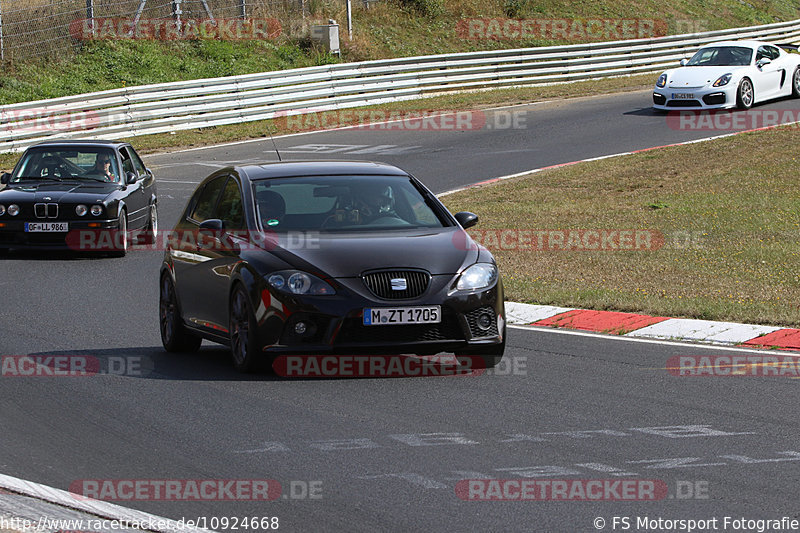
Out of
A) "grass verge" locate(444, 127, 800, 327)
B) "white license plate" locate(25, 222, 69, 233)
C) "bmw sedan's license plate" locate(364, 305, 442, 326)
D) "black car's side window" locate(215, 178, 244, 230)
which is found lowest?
"grass verge" locate(444, 127, 800, 327)

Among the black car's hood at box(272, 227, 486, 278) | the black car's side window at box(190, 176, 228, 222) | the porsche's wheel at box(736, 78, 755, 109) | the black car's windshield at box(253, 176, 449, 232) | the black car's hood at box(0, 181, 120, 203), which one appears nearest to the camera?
the black car's hood at box(272, 227, 486, 278)

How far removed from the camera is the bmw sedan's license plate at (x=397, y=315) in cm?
859

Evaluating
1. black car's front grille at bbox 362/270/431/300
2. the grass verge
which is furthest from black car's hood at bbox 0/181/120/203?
black car's front grille at bbox 362/270/431/300

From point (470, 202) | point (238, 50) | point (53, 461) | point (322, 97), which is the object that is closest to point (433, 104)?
point (322, 97)

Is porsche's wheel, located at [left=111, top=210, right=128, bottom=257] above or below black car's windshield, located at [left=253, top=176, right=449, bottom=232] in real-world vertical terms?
below

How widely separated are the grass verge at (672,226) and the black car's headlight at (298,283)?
412 centimetres

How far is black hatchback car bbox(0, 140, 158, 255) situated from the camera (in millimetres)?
16328

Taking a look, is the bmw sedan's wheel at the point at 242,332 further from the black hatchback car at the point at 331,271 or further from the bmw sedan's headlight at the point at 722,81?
the bmw sedan's headlight at the point at 722,81

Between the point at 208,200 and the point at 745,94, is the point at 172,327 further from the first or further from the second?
the point at 745,94

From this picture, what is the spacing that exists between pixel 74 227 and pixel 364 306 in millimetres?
8775

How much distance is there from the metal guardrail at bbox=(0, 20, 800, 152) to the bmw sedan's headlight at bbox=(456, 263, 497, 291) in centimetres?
1992

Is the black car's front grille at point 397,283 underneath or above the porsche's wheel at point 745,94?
above

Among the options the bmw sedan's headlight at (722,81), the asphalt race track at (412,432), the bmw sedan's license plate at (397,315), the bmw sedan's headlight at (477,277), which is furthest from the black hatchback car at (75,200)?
the bmw sedan's headlight at (722,81)

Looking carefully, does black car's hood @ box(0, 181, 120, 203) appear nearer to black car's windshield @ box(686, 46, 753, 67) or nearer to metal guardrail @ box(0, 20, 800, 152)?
metal guardrail @ box(0, 20, 800, 152)
